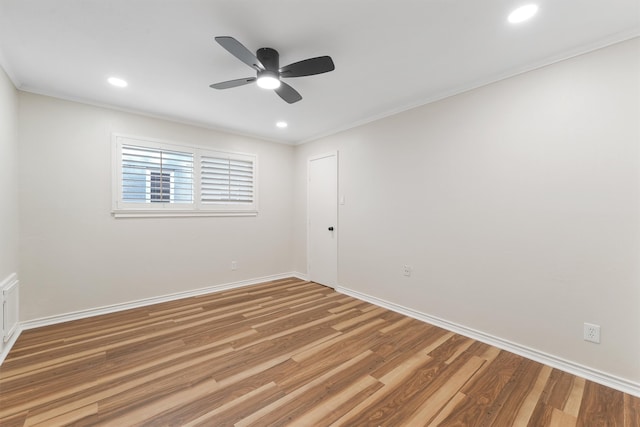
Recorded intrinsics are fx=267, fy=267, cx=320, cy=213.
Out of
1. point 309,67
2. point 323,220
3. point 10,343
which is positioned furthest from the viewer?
point 323,220

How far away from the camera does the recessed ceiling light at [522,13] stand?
5.53 ft

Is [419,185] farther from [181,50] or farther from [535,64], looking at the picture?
[181,50]

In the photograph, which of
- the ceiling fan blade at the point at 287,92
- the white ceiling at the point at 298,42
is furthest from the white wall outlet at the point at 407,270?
the ceiling fan blade at the point at 287,92

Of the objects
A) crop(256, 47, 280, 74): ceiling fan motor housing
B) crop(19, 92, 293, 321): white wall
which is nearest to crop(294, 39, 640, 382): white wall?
crop(256, 47, 280, 74): ceiling fan motor housing

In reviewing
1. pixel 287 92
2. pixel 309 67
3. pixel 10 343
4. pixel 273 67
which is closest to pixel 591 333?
pixel 309 67

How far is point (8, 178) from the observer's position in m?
2.45

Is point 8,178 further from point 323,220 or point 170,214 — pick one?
point 323,220

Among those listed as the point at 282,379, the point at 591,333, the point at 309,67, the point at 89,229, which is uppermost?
the point at 309,67

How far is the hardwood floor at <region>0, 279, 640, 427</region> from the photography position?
1643 mm

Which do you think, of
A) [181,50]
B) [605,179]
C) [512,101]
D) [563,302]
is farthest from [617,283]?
[181,50]

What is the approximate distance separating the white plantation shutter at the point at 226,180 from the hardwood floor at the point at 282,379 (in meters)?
1.86

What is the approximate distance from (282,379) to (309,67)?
2324 millimetres

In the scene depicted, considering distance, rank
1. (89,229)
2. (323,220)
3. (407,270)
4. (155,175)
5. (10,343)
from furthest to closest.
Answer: (323,220) → (155,175) → (407,270) → (89,229) → (10,343)

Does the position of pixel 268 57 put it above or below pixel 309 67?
above
